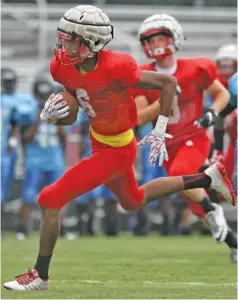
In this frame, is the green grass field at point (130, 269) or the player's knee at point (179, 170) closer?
the green grass field at point (130, 269)

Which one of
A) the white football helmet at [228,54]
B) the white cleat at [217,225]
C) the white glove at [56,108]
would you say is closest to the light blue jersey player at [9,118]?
the white football helmet at [228,54]

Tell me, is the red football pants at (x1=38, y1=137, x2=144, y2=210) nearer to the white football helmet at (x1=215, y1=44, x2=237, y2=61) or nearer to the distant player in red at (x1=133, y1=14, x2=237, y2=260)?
the distant player in red at (x1=133, y1=14, x2=237, y2=260)

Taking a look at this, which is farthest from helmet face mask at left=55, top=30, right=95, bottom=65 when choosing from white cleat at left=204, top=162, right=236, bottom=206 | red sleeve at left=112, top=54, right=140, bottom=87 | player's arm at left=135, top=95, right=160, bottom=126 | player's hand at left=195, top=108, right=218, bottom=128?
player's hand at left=195, top=108, right=218, bottom=128

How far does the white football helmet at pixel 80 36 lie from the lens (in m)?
6.68

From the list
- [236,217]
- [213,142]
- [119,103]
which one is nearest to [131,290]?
[119,103]

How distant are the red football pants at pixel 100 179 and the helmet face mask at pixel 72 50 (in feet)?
2.00

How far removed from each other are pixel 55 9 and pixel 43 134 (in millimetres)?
4493

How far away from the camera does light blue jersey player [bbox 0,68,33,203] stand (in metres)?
12.3

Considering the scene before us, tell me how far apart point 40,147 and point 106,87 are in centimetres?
582

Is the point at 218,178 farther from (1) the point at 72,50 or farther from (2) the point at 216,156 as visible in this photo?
(2) the point at 216,156

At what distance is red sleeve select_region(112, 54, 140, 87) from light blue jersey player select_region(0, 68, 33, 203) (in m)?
5.65

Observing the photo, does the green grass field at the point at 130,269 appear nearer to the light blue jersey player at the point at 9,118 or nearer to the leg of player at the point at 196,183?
the leg of player at the point at 196,183

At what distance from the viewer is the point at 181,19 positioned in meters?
17.1

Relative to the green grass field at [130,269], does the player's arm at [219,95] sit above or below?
above
